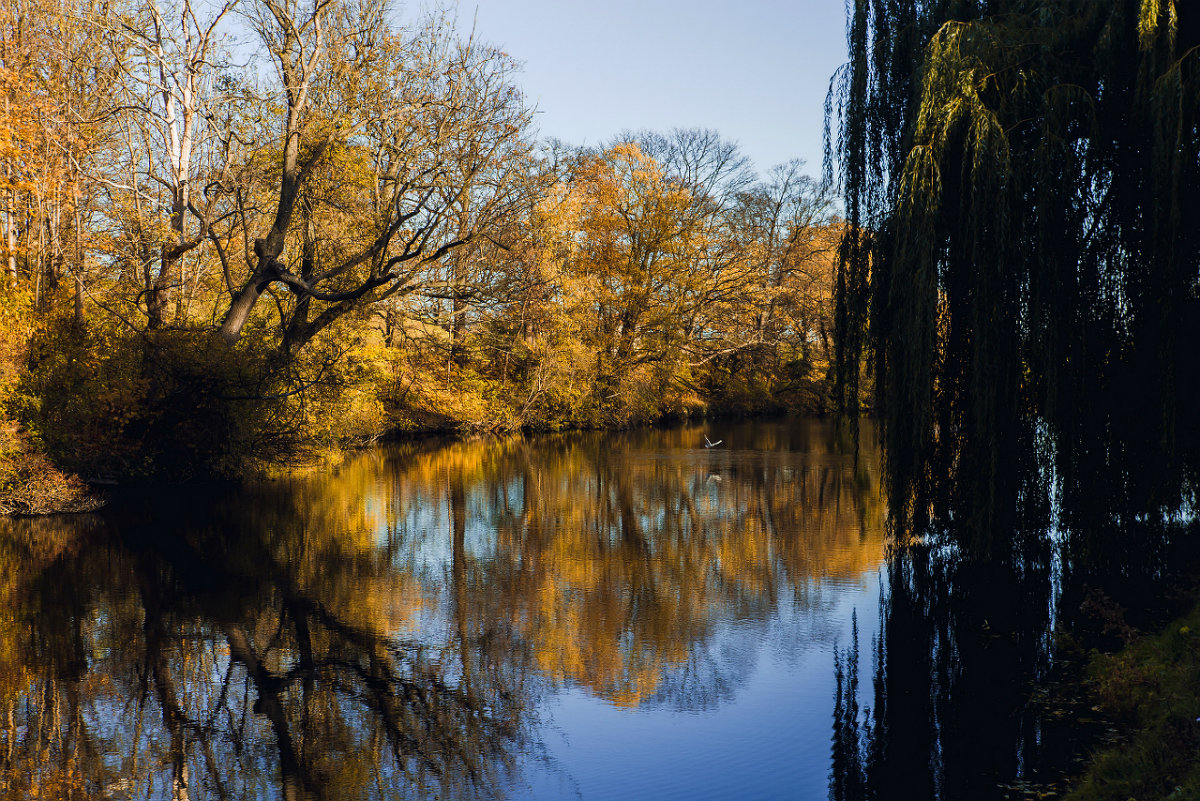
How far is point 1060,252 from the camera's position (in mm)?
7797

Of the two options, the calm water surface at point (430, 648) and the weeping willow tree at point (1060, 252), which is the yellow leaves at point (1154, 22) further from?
the calm water surface at point (430, 648)

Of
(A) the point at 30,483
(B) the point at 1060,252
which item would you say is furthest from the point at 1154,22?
(A) the point at 30,483

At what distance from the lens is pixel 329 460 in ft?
74.9

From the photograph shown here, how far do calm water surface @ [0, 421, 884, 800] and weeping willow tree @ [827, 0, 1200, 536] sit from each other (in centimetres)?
245

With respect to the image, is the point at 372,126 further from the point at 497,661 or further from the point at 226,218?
the point at 497,661

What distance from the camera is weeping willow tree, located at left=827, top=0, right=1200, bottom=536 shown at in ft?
24.0

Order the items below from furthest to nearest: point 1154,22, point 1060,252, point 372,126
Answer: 1. point 372,126
2. point 1060,252
3. point 1154,22

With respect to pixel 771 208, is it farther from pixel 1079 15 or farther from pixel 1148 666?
pixel 1148 666

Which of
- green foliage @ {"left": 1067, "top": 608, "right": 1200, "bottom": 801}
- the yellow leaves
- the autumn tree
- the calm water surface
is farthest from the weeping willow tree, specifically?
the autumn tree

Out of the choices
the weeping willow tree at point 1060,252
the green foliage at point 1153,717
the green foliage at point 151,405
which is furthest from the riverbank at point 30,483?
the green foliage at point 1153,717

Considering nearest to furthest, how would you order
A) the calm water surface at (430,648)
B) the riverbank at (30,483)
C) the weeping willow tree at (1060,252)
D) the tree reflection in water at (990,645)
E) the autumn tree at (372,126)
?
the tree reflection in water at (990,645) < the calm water surface at (430,648) < the weeping willow tree at (1060,252) < the riverbank at (30,483) < the autumn tree at (372,126)

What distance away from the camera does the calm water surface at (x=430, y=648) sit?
563cm

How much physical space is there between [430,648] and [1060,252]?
6.37 meters

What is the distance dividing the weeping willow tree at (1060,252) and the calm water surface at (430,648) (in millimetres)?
2452
